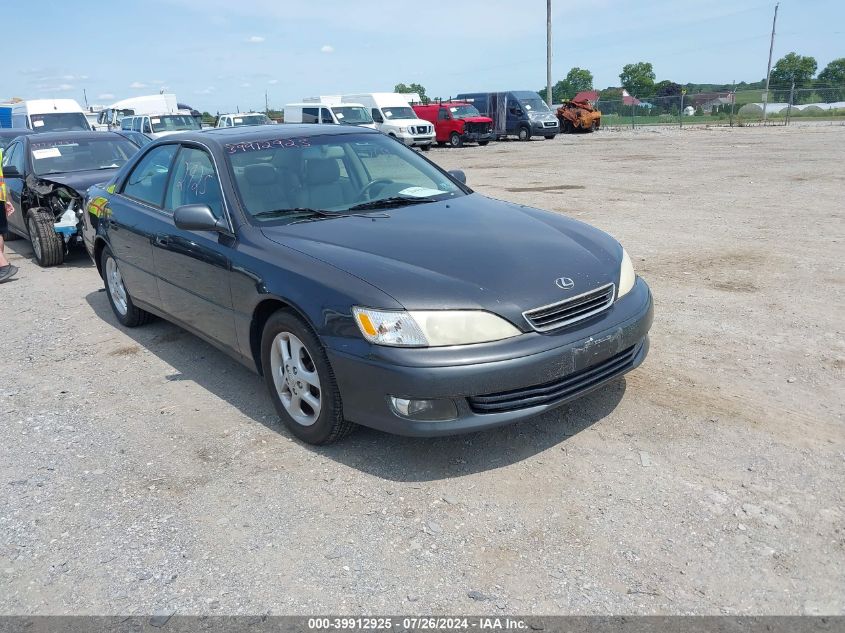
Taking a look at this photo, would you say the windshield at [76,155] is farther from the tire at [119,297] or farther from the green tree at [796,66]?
the green tree at [796,66]

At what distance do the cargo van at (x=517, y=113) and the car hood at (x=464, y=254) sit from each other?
28.6 metres

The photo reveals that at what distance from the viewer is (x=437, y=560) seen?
288 cm

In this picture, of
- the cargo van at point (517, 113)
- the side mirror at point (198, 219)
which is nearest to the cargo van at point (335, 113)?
the cargo van at point (517, 113)

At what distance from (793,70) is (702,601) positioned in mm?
113633

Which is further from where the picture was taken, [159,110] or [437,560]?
[159,110]

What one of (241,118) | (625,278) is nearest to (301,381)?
(625,278)

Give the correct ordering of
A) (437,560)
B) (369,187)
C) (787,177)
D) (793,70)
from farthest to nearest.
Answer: (793,70) → (787,177) → (369,187) → (437,560)

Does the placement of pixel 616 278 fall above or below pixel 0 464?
above

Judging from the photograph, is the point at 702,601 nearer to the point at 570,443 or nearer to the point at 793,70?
the point at 570,443

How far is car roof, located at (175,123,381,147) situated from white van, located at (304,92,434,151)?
2279cm

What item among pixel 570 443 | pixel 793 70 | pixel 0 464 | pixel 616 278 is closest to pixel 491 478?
pixel 570 443

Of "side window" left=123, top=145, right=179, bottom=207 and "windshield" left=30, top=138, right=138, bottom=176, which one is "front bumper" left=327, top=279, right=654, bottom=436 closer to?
"side window" left=123, top=145, right=179, bottom=207

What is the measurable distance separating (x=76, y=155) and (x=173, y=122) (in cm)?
1586

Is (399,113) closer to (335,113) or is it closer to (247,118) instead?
(335,113)
